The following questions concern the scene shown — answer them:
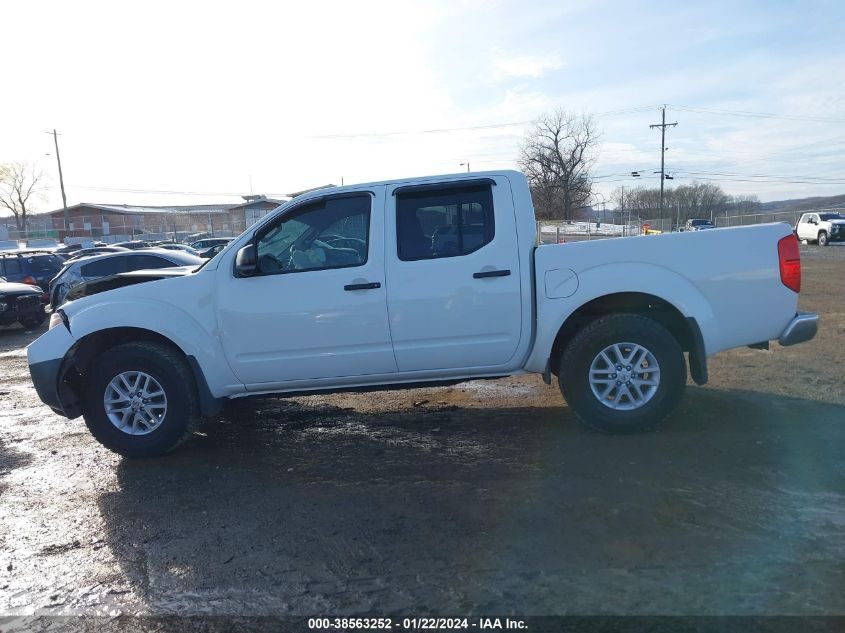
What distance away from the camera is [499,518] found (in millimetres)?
3965

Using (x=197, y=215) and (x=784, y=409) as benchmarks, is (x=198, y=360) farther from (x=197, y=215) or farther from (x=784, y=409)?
(x=197, y=215)

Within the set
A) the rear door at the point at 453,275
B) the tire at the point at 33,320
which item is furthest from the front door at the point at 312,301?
the tire at the point at 33,320

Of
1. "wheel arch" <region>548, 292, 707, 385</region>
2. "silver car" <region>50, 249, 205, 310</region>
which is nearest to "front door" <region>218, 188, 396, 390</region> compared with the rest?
"wheel arch" <region>548, 292, 707, 385</region>

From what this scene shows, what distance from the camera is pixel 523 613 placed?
9.91ft

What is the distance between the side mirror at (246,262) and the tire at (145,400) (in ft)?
2.95

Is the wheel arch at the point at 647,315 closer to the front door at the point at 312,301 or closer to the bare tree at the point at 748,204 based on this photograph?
the front door at the point at 312,301

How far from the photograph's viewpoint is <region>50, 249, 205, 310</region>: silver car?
14221 millimetres

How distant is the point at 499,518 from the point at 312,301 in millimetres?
2273

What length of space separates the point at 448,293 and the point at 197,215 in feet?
181

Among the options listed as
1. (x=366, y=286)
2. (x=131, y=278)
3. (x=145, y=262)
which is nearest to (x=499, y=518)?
(x=366, y=286)

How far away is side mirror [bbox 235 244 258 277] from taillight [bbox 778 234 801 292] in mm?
4174

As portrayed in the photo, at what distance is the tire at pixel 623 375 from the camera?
513cm

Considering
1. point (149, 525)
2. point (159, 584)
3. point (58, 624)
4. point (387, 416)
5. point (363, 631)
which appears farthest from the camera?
point (387, 416)

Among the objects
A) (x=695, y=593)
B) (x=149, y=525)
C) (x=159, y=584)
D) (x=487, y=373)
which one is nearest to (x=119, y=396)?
(x=149, y=525)
